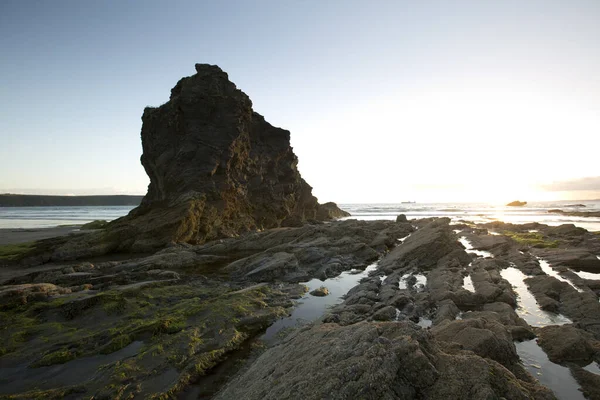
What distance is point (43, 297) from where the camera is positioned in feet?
49.6

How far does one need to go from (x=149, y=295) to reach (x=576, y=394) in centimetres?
1782

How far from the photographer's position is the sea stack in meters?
36.9

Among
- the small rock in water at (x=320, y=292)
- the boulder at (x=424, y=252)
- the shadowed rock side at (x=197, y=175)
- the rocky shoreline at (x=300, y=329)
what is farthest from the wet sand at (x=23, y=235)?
the boulder at (x=424, y=252)

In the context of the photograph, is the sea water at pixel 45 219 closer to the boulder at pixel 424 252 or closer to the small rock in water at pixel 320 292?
the small rock in water at pixel 320 292

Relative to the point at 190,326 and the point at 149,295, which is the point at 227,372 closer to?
the point at 190,326

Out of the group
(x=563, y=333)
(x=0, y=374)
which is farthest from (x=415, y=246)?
(x=0, y=374)

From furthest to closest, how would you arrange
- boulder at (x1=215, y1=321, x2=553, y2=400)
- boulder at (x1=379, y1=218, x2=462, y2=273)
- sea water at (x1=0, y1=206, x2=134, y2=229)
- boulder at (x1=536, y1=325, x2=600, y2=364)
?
1. sea water at (x1=0, y1=206, x2=134, y2=229)
2. boulder at (x1=379, y1=218, x2=462, y2=273)
3. boulder at (x1=536, y1=325, x2=600, y2=364)
4. boulder at (x1=215, y1=321, x2=553, y2=400)

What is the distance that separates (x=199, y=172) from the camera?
4331 centimetres

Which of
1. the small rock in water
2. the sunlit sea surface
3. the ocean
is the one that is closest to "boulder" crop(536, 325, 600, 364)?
the small rock in water

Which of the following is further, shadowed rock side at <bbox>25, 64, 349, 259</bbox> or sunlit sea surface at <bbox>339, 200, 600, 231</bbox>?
sunlit sea surface at <bbox>339, 200, 600, 231</bbox>

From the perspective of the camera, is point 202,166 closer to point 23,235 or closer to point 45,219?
point 23,235

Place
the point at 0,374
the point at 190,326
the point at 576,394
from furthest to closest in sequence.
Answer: the point at 190,326 < the point at 0,374 < the point at 576,394

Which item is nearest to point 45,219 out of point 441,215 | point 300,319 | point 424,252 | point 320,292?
point 320,292

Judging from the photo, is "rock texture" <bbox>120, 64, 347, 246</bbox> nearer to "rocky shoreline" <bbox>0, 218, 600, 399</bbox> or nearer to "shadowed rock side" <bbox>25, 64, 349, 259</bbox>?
"shadowed rock side" <bbox>25, 64, 349, 259</bbox>
